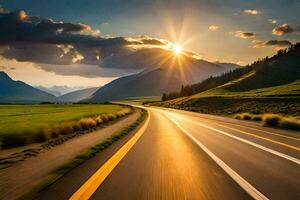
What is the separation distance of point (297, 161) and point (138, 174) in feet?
14.3

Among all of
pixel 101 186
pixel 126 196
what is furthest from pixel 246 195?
pixel 101 186

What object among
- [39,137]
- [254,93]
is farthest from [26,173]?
[254,93]

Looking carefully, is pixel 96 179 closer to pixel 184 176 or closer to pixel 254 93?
pixel 184 176

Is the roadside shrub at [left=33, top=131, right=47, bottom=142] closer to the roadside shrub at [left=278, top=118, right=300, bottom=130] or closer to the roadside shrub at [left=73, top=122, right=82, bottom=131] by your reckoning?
the roadside shrub at [left=73, top=122, right=82, bottom=131]

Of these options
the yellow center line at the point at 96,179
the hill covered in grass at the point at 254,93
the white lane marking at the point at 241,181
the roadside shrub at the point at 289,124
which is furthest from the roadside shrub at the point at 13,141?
the hill covered in grass at the point at 254,93

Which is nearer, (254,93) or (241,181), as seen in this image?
Result: (241,181)

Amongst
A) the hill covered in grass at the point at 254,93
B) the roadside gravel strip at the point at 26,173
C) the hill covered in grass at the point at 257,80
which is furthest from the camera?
the hill covered in grass at the point at 257,80

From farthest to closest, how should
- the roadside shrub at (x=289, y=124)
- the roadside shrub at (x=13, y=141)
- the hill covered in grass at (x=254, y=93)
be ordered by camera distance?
the hill covered in grass at (x=254, y=93)
the roadside shrub at (x=289, y=124)
the roadside shrub at (x=13, y=141)

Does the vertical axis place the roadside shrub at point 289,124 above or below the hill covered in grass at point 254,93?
below

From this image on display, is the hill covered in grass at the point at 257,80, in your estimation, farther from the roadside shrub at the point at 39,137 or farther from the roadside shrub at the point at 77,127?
the roadside shrub at the point at 39,137

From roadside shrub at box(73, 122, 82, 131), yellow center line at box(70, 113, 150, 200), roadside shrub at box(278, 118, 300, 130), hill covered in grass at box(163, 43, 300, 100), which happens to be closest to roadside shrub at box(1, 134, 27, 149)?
yellow center line at box(70, 113, 150, 200)

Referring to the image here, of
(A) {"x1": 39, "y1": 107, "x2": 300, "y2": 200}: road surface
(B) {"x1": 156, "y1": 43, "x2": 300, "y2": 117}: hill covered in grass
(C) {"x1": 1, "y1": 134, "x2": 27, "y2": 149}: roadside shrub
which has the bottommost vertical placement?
(C) {"x1": 1, "y1": 134, "x2": 27, "y2": 149}: roadside shrub

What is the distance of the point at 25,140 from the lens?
14.8 metres

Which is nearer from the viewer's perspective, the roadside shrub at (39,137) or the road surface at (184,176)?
the road surface at (184,176)
